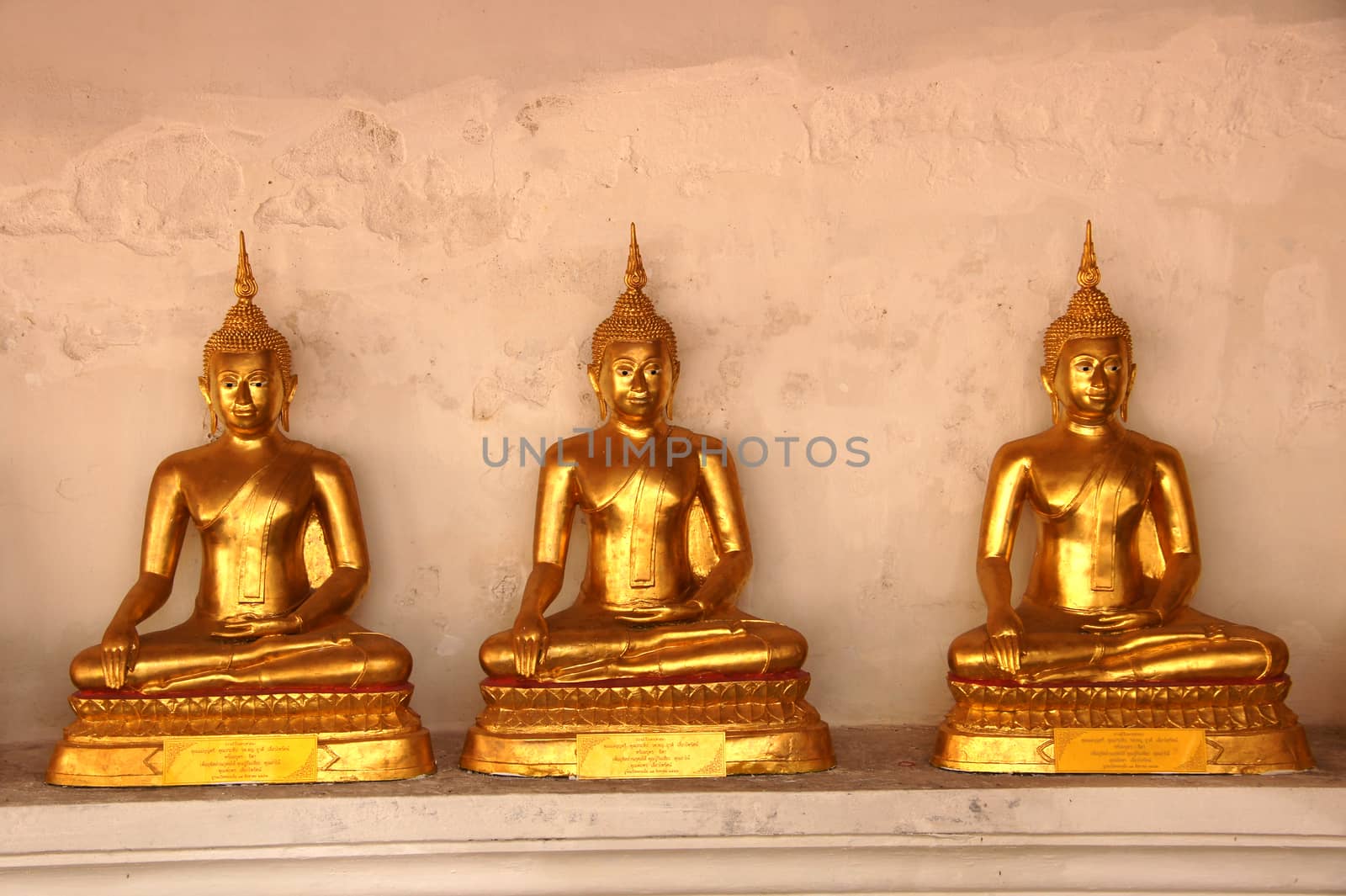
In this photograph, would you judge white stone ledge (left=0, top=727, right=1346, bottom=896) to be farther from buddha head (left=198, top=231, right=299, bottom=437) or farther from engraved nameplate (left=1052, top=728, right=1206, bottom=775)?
buddha head (left=198, top=231, right=299, bottom=437)

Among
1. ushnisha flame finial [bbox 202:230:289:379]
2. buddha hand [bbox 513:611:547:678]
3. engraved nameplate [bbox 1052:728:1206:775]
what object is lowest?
engraved nameplate [bbox 1052:728:1206:775]

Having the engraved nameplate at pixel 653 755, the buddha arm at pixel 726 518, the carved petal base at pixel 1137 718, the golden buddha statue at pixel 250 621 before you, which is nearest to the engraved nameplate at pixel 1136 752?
the carved petal base at pixel 1137 718

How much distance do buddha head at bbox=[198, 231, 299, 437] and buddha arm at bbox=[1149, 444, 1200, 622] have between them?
2251 mm

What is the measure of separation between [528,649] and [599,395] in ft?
2.79

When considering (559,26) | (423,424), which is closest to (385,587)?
(423,424)

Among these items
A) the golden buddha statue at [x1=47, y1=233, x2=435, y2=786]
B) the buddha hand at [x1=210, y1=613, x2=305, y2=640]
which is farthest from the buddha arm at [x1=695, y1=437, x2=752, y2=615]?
the buddha hand at [x1=210, y1=613, x2=305, y2=640]

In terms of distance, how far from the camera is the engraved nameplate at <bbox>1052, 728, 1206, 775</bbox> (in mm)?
3518

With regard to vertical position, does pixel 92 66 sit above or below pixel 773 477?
above

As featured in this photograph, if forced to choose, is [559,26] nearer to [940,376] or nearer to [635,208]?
[635,208]

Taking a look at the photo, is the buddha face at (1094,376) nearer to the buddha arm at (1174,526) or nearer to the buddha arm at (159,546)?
the buddha arm at (1174,526)

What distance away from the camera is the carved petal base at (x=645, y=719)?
3561 millimetres

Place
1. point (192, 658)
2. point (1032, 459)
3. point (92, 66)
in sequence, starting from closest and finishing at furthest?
point (192, 658) < point (1032, 459) < point (92, 66)

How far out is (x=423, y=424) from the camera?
4328 millimetres

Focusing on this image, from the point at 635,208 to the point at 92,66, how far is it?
153 centimetres
